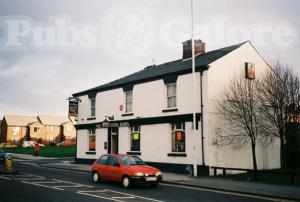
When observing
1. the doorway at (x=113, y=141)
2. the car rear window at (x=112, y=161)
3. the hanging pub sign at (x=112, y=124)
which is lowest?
the car rear window at (x=112, y=161)

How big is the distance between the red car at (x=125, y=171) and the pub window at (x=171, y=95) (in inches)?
313

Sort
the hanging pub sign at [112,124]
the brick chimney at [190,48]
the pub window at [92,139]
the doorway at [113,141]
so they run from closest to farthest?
1. the hanging pub sign at [112,124]
2. the brick chimney at [190,48]
3. the doorway at [113,141]
4. the pub window at [92,139]

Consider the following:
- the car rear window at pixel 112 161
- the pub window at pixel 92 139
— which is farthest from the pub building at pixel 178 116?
the car rear window at pixel 112 161

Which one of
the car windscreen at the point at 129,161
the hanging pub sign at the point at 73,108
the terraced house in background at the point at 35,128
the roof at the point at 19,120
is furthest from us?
the roof at the point at 19,120

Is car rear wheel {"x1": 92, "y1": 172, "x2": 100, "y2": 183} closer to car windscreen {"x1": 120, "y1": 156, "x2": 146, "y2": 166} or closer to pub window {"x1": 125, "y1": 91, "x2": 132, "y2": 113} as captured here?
car windscreen {"x1": 120, "y1": 156, "x2": 146, "y2": 166}

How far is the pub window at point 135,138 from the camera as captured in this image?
28.0 meters

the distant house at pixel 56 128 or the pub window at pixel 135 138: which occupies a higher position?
the distant house at pixel 56 128

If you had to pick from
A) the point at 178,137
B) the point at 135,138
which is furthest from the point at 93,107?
the point at 178,137

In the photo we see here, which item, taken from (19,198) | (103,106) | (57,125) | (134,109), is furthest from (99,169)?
(57,125)

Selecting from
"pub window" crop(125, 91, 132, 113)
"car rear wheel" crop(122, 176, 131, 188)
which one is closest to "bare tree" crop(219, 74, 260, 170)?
"pub window" crop(125, 91, 132, 113)

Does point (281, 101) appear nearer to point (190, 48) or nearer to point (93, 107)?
point (190, 48)

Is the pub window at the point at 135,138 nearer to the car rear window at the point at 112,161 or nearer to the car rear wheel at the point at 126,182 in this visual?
the car rear window at the point at 112,161

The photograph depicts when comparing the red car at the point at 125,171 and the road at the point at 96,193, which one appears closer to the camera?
the road at the point at 96,193

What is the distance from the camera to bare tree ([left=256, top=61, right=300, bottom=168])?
22.5m
